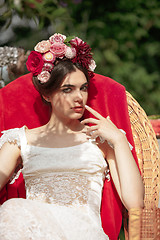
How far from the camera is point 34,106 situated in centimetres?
304

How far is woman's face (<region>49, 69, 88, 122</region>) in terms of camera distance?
266 cm

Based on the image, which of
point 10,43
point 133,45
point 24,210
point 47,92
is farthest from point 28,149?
point 133,45

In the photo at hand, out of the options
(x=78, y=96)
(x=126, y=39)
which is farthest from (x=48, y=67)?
(x=126, y=39)

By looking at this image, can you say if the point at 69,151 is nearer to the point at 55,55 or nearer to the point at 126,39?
the point at 55,55

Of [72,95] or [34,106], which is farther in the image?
[34,106]

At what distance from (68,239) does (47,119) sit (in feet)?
3.25

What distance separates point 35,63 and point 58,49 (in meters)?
0.17

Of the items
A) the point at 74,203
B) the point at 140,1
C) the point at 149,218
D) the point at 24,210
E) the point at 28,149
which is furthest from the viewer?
the point at 140,1

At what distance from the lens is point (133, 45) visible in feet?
21.5

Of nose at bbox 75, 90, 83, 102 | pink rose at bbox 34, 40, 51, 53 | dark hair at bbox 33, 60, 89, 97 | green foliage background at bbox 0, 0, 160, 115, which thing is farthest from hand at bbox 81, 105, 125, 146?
green foliage background at bbox 0, 0, 160, 115

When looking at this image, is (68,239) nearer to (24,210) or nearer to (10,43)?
(24,210)

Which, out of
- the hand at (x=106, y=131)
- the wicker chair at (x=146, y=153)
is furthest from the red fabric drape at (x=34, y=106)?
the hand at (x=106, y=131)

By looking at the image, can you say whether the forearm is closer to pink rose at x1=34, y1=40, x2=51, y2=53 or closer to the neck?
the neck

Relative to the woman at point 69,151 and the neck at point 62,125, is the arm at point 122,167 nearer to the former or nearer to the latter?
the woman at point 69,151
